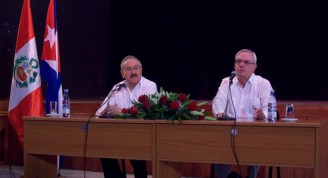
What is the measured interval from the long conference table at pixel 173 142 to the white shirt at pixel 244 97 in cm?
73

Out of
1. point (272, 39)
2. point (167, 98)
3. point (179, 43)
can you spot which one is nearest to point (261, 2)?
point (272, 39)

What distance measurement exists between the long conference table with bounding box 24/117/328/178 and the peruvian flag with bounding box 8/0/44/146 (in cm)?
148

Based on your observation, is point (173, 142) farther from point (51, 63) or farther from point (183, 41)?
point (183, 41)

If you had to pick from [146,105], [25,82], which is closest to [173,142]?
[146,105]

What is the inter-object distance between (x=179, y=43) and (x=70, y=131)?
2.93 meters

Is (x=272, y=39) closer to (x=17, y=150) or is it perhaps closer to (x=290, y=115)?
(x=290, y=115)

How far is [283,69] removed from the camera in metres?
6.45

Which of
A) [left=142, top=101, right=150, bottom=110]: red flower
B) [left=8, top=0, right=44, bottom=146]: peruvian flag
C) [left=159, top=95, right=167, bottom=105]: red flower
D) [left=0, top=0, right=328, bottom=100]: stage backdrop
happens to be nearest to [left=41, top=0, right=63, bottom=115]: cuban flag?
[left=8, top=0, right=44, bottom=146]: peruvian flag

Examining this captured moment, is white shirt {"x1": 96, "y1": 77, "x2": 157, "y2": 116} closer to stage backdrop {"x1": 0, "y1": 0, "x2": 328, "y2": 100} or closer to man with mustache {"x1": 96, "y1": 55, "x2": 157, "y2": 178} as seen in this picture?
man with mustache {"x1": 96, "y1": 55, "x2": 157, "y2": 178}

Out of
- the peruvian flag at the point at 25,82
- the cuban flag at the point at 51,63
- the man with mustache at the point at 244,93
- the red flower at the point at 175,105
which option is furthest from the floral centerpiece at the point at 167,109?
the peruvian flag at the point at 25,82

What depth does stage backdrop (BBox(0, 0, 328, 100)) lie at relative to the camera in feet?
20.8

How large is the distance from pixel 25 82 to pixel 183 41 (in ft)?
6.69

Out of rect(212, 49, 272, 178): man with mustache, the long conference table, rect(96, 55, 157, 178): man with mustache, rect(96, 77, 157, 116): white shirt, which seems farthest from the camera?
rect(96, 77, 157, 116): white shirt

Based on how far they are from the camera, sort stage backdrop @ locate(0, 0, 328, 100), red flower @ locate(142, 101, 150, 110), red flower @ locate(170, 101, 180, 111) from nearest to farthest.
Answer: red flower @ locate(170, 101, 180, 111), red flower @ locate(142, 101, 150, 110), stage backdrop @ locate(0, 0, 328, 100)
